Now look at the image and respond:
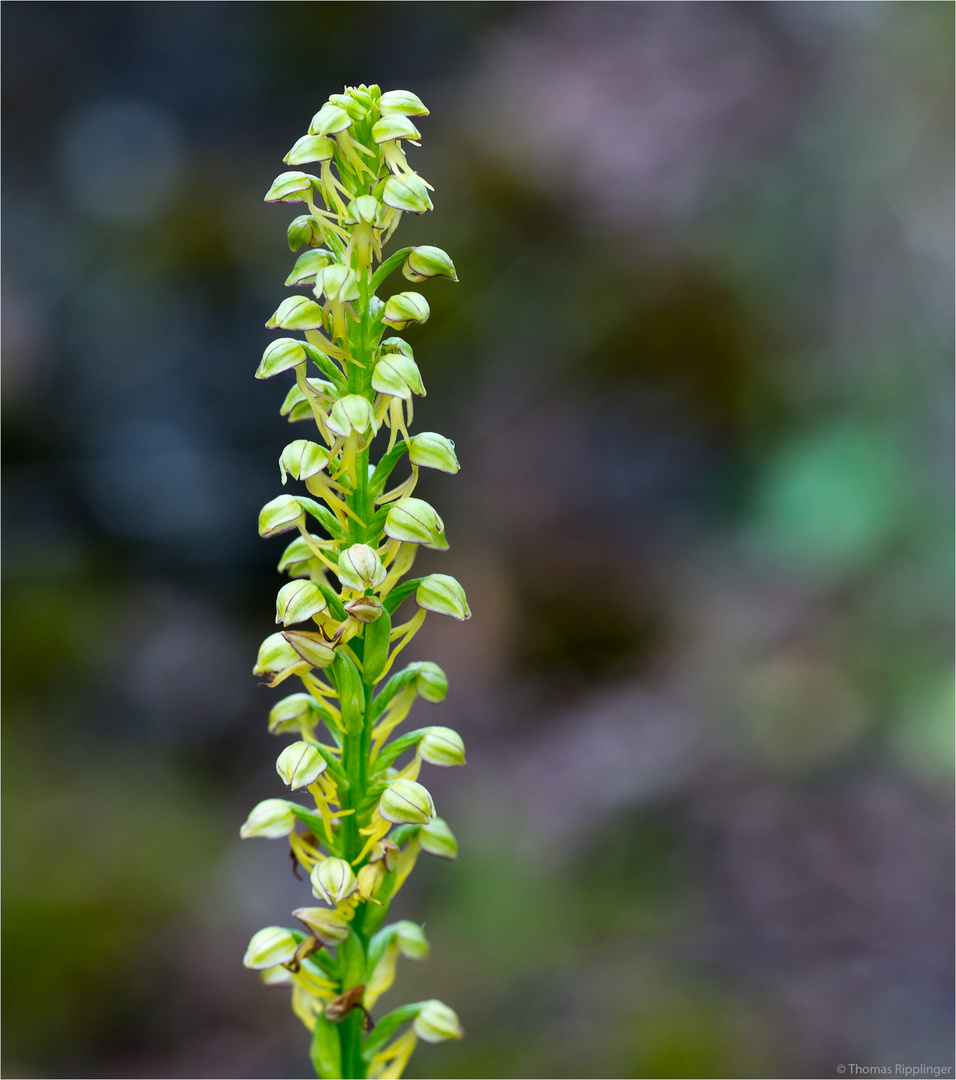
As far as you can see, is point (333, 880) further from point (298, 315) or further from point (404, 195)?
point (404, 195)

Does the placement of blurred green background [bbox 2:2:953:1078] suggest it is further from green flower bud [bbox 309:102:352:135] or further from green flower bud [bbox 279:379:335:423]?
green flower bud [bbox 309:102:352:135]

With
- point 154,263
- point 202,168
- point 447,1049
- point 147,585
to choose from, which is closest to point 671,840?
point 447,1049

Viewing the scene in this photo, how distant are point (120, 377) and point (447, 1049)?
14.6 ft

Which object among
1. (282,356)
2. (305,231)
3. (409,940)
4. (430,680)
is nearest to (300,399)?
(282,356)

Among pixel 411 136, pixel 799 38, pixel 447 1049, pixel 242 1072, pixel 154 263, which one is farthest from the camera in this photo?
pixel 799 38

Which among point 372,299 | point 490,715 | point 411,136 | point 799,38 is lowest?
point 372,299

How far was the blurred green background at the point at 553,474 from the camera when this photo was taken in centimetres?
445

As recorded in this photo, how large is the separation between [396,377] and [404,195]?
213mm

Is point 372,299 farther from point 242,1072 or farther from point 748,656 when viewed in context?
point 748,656

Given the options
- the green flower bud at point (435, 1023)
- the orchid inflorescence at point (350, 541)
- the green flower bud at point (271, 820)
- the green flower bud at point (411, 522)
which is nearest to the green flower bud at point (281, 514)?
the orchid inflorescence at point (350, 541)

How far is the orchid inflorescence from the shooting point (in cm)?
100

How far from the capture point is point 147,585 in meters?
5.77

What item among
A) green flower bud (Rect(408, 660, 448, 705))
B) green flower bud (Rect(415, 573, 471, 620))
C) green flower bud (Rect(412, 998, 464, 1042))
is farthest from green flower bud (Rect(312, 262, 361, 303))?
green flower bud (Rect(412, 998, 464, 1042))

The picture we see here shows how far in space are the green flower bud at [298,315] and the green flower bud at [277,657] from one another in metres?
0.37
